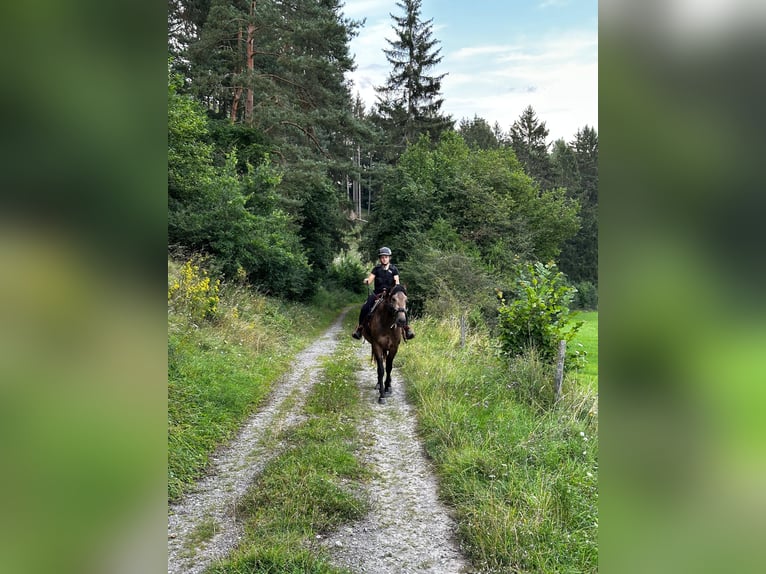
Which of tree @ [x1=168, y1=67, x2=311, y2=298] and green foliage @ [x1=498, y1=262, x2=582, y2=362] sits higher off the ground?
tree @ [x1=168, y1=67, x2=311, y2=298]

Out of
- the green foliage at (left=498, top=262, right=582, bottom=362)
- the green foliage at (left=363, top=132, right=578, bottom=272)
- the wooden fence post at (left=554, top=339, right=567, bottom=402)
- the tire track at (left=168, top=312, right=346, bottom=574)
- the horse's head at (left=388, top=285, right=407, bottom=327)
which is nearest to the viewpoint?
the tire track at (left=168, top=312, right=346, bottom=574)

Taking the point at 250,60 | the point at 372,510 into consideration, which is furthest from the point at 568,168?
the point at 372,510

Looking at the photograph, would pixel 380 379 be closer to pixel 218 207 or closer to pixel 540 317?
pixel 540 317

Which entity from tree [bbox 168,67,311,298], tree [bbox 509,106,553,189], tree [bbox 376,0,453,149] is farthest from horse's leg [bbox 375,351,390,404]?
tree [bbox 509,106,553,189]

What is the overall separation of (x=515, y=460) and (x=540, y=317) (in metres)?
2.88

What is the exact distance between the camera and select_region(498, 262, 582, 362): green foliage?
21.6 feet

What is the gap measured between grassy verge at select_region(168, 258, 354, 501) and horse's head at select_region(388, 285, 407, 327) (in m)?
2.62

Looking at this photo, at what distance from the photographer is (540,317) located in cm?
682

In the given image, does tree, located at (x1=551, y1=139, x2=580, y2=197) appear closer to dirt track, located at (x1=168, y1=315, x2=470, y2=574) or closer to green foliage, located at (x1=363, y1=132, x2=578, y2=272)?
green foliage, located at (x1=363, y1=132, x2=578, y2=272)

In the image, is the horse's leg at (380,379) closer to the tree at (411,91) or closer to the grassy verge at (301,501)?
the grassy verge at (301,501)

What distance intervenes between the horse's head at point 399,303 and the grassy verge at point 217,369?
2.62m
